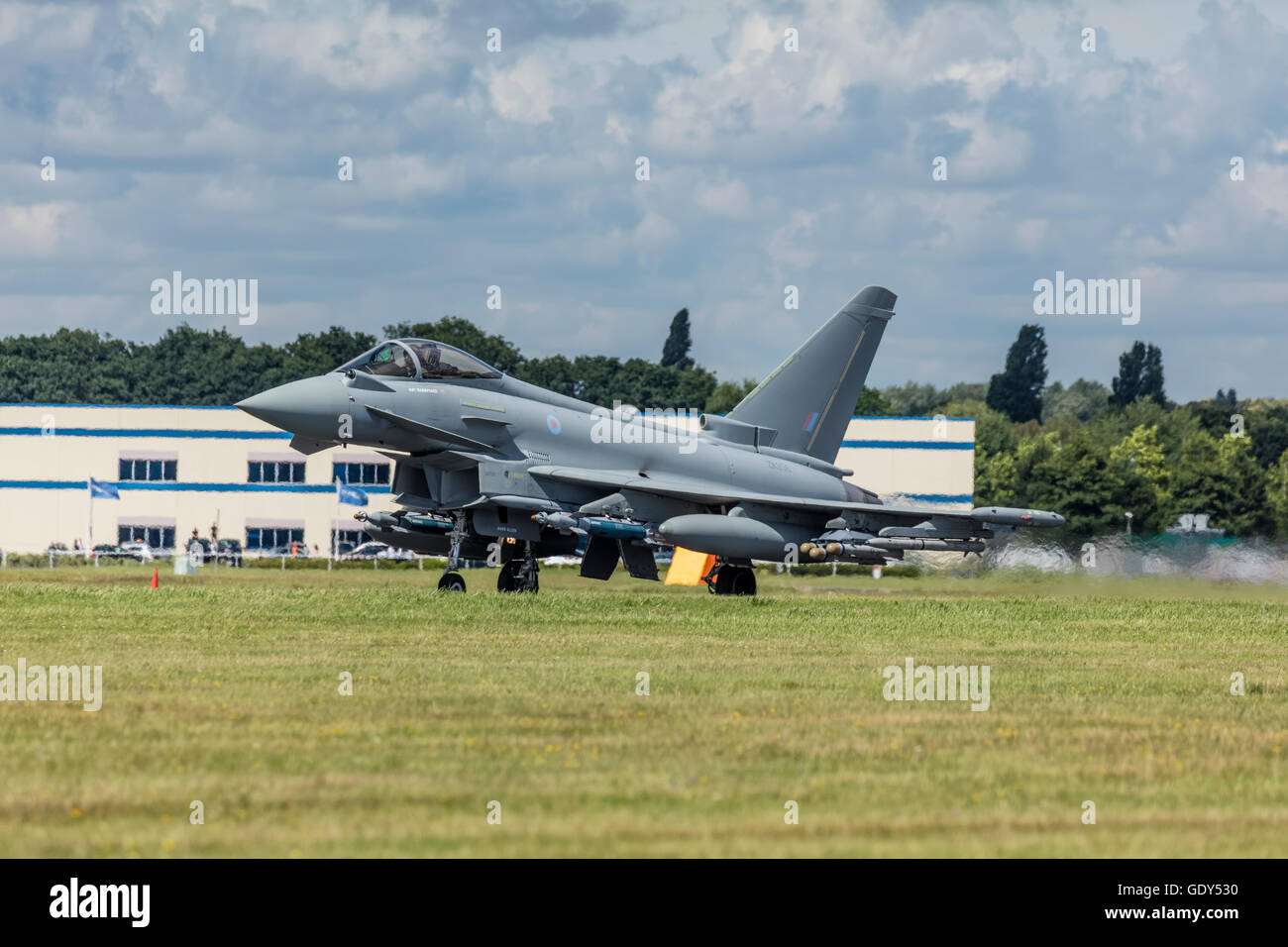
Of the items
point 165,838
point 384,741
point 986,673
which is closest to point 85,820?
point 165,838

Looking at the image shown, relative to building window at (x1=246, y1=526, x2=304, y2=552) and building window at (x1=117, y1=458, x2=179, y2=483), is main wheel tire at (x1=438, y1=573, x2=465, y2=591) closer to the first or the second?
building window at (x1=246, y1=526, x2=304, y2=552)

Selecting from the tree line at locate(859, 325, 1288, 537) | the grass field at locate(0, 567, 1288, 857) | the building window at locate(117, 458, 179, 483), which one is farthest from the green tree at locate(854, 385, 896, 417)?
the grass field at locate(0, 567, 1288, 857)

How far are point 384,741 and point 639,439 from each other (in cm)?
1935

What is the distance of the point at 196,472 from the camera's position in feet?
234

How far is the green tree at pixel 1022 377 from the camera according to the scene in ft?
545

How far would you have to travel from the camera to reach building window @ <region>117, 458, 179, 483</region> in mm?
71375

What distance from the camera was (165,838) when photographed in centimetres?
830

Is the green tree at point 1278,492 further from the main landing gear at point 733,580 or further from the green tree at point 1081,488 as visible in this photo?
the main landing gear at point 733,580

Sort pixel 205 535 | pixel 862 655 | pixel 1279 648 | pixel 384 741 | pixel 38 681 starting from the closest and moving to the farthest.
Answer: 1. pixel 384 741
2. pixel 38 681
3. pixel 862 655
4. pixel 1279 648
5. pixel 205 535

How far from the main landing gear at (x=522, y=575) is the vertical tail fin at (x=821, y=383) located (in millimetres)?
6603

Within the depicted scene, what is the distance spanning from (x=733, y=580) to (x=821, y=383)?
5031 mm

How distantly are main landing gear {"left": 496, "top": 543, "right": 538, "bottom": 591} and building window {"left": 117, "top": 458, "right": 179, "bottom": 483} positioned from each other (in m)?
46.3

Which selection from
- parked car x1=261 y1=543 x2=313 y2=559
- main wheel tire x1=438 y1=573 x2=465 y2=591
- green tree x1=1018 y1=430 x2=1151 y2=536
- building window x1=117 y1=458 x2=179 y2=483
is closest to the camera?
main wheel tire x1=438 y1=573 x2=465 y2=591
